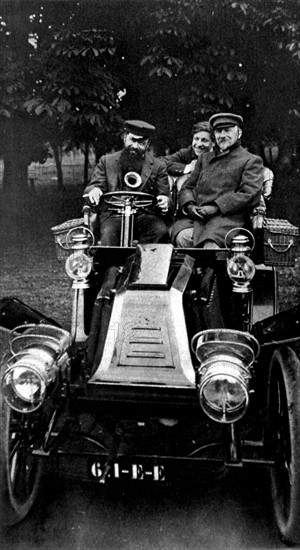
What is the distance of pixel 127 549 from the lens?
2781 millimetres

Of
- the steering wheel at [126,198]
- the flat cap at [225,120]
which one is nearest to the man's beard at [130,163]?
the flat cap at [225,120]

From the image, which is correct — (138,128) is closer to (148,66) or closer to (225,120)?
(225,120)

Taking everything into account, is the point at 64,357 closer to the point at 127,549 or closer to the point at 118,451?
the point at 118,451

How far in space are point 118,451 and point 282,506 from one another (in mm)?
800

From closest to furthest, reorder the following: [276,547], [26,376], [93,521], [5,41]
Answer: [26,376], [276,547], [93,521], [5,41]

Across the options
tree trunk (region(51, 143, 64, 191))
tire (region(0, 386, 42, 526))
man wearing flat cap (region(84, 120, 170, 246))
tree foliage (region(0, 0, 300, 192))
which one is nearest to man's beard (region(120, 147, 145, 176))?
man wearing flat cap (region(84, 120, 170, 246))

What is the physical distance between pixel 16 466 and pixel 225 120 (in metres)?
2.91

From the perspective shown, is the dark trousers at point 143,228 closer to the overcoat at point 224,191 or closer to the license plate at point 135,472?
the overcoat at point 224,191

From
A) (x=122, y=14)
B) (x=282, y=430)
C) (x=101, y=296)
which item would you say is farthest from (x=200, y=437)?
(x=122, y=14)

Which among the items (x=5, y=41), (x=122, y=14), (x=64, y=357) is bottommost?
(x=64, y=357)

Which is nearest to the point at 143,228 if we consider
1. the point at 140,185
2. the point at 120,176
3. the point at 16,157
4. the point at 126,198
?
the point at 140,185

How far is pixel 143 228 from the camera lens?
16.4ft

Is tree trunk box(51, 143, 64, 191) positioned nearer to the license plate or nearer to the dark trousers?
the dark trousers

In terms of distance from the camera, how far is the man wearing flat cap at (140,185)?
4.86 m
